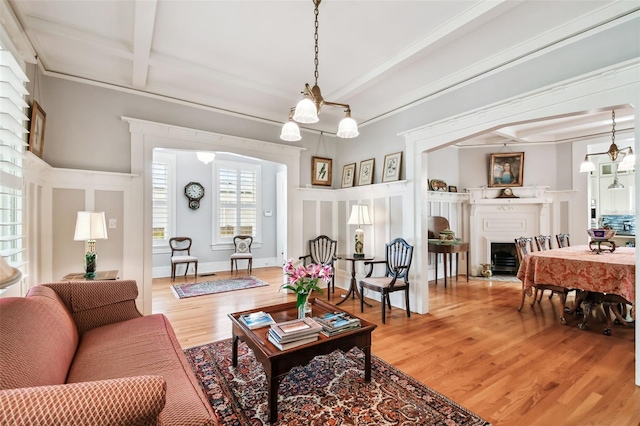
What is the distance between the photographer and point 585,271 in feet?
10.5

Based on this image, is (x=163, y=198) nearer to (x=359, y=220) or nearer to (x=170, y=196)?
(x=170, y=196)

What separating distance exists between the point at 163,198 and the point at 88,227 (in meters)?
3.66

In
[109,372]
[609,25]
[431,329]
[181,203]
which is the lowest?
[431,329]

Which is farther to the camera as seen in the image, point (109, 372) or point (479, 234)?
point (479, 234)

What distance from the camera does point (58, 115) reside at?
3.30 m

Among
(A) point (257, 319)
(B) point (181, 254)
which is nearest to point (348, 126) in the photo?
(A) point (257, 319)

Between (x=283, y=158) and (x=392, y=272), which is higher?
(x=283, y=158)

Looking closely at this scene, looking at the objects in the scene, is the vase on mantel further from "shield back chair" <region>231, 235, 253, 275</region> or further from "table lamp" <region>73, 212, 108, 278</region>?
"shield back chair" <region>231, 235, 253, 275</region>

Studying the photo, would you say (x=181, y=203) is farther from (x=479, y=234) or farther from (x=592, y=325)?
(x=592, y=325)

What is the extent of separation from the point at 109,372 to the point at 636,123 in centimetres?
385

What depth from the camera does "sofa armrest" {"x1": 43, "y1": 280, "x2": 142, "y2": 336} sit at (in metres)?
2.11

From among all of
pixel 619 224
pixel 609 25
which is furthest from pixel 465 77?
pixel 619 224

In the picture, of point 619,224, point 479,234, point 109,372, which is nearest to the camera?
point 109,372

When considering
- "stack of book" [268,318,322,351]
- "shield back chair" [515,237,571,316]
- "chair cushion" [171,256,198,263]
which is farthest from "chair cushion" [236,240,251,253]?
"shield back chair" [515,237,571,316]
